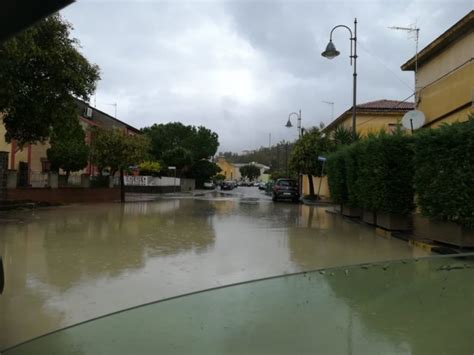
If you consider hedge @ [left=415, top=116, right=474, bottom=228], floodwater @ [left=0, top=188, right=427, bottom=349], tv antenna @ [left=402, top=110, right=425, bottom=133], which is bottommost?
floodwater @ [left=0, top=188, right=427, bottom=349]

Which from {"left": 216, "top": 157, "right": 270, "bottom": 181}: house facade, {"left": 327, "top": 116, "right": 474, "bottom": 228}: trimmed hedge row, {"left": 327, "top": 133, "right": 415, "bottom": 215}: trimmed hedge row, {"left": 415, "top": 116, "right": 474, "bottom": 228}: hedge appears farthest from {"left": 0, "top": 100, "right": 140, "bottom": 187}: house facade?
{"left": 216, "top": 157, "right": 270, "bottom": 181}: house facade

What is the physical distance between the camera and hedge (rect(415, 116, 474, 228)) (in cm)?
887

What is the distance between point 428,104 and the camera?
18.1 m

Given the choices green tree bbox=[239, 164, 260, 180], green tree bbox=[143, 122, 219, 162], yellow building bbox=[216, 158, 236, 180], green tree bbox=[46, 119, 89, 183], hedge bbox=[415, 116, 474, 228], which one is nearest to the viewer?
hedge bbox=[415, 116, 474, 228]

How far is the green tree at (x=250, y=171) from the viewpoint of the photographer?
13688 centimetres

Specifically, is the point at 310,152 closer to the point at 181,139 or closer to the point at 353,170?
the point at 353,170

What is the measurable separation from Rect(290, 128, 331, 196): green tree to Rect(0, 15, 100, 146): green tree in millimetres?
16353

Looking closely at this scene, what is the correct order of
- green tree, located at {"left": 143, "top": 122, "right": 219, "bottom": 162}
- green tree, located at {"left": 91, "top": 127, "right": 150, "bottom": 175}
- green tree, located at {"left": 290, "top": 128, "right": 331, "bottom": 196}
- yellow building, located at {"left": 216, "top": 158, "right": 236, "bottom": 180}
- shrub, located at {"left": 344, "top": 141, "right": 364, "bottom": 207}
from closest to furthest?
1. shrub, located at {"left": 344, "top": 141, "right": 364, "bottom": 207}
2. green tree, located at {"left": 91, "top": 127, "right": 150, "bottom": 175}
3. green tree, located at {"left": 290, "top": 128, "right": 331, "bottom": 196}
4. green tree, located at {"left": 143, "top": 122, "right": 219, "bottom": 162}
5. yellow building, located at {"left": 216, "top": 158, "right": 236, "bottom": 180}

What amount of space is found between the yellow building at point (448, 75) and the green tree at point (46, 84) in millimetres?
13702

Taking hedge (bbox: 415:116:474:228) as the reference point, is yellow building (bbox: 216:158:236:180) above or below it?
above

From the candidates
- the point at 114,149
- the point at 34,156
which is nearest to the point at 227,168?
the point at 34,156

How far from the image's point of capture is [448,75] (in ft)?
53.5

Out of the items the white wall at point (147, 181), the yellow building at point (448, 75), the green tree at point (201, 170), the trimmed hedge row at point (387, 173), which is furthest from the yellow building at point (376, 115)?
the green tree at point (201, 170)

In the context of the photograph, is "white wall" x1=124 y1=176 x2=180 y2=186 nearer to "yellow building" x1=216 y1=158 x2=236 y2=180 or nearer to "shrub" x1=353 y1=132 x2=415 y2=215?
"shrub" x1=353 y1=132 x2=415 y2=215
